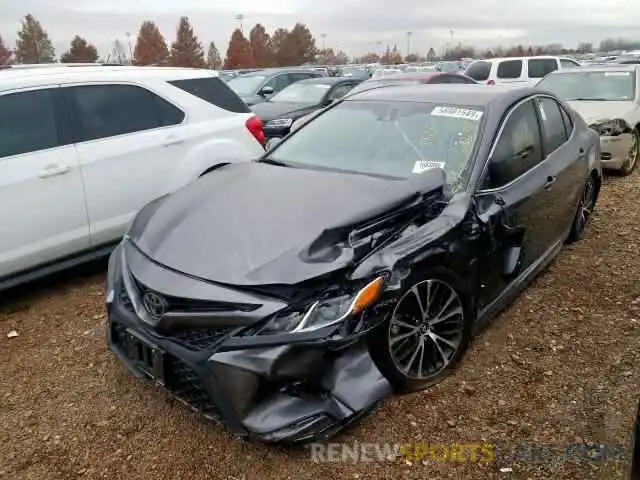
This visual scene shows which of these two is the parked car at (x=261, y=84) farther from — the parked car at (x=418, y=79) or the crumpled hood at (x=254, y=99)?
the parked car at (x=418, y=79)

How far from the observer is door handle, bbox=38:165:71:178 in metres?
4.00

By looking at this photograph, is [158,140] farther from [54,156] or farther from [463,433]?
[463,433]

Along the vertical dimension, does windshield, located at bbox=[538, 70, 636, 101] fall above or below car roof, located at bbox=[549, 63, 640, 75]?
below

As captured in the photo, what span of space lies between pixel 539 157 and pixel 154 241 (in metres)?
2.68

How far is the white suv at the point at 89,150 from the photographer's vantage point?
155 inches

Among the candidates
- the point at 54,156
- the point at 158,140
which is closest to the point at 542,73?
the point at 158,140

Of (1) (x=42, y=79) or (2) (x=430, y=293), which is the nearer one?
(2) (x=430, y=293)

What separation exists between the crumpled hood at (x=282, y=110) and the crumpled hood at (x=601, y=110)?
4.62 metres

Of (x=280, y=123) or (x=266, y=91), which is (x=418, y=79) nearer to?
(x=280, y=123)

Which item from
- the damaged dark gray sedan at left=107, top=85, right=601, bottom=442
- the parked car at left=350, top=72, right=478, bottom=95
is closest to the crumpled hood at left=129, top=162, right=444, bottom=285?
the damaged dark gray sedan at left=107, top=85, right=601, bottom=442

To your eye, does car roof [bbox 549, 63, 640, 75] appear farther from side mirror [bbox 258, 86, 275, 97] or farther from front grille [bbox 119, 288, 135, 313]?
front grille [bbox 119, 288, 135, 313]

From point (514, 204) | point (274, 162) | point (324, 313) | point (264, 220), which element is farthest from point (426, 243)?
point (274, 162)

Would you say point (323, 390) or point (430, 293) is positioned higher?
point (430, 293)

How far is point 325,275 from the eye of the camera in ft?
7.99
